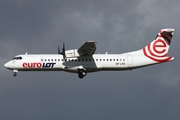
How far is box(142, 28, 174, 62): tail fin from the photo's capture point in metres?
57.0

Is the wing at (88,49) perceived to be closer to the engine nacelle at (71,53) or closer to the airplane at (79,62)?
the airplane at (79,62)

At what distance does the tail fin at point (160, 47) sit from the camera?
187 feet

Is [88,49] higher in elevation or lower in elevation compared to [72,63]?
higher

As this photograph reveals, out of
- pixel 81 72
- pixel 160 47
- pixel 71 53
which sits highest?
pixel 160 47

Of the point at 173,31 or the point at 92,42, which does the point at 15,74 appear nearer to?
the point at 92,42

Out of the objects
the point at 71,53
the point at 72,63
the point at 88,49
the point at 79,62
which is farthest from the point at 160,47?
the point at 71,53

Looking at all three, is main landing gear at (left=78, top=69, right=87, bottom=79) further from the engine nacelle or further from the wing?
the engine nacelle

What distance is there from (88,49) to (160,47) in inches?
342

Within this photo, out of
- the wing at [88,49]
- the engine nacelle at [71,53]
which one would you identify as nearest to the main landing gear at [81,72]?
the wing at [88,49]

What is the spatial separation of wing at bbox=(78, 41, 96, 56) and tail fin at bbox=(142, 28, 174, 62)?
21.2ft

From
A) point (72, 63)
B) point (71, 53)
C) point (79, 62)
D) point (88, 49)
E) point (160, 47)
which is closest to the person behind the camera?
point (88, 49)

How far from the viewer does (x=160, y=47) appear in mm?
57656

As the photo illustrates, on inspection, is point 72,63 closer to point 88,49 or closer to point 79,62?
point 79,62

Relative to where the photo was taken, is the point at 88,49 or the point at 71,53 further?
the point at 71,53
